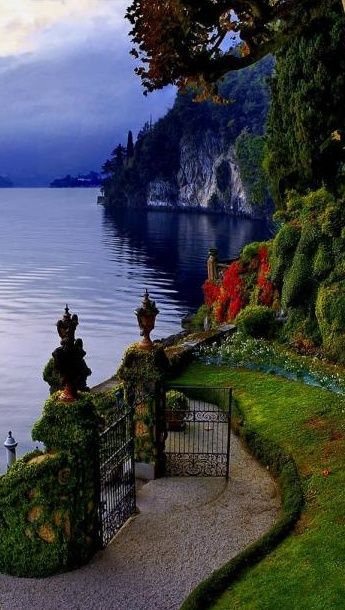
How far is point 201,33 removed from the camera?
1209 centimetres

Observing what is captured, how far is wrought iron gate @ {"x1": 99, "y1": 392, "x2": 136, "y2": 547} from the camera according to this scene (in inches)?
466

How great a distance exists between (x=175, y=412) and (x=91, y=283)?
5504 centimetres

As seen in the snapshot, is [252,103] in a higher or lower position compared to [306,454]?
higher

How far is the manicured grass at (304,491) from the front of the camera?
9586 mm

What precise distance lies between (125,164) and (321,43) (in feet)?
529

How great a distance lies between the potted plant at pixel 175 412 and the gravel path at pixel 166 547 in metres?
2.54

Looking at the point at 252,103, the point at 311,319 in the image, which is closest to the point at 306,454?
the point at 311,319

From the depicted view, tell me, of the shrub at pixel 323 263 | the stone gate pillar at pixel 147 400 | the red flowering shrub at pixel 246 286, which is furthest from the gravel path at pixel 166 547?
the red flowering shrub at pixel 246 286

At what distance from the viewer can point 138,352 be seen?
14.1 metres

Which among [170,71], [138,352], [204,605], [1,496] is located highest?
[170,71]

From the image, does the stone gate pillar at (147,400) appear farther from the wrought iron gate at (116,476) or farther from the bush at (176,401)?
the bush at (176,401)

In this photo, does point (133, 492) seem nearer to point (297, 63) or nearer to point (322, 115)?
point (322, 115)

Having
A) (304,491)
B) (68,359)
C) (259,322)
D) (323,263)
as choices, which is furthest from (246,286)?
(68,359)

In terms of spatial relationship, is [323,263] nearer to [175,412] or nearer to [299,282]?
[299,282]
